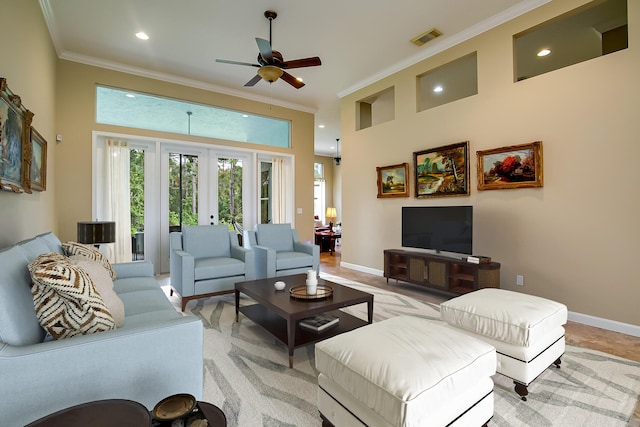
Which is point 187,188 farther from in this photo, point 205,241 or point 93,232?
point 93,232

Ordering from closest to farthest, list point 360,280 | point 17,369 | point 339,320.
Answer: point 17,369 < point 339,320 < point 360,280

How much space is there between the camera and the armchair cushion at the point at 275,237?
4.64 meters

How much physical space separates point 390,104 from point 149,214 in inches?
184

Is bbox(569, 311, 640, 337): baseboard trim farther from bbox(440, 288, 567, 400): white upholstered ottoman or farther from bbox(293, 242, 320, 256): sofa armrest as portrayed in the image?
bbox(293, 242, 320, 256): sofa armrest

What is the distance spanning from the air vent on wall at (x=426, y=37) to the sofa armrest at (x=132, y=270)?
13.9 ft

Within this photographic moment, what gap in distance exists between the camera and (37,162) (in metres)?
3.16

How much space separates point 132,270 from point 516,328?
10.3 feet

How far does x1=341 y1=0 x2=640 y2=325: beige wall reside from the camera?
9.35ft

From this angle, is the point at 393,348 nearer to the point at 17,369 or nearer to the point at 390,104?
the point at 17,369

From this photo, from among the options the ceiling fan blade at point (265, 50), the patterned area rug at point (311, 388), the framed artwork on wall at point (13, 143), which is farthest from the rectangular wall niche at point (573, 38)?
the framed artwork on wall at point (13, 143)

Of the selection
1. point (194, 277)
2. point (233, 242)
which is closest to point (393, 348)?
point (194, 277)

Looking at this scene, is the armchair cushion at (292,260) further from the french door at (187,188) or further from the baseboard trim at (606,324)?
the baseboard trim at (606,324)

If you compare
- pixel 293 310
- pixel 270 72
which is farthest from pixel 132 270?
pixel 270 72

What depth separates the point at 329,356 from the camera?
1.49 metres
